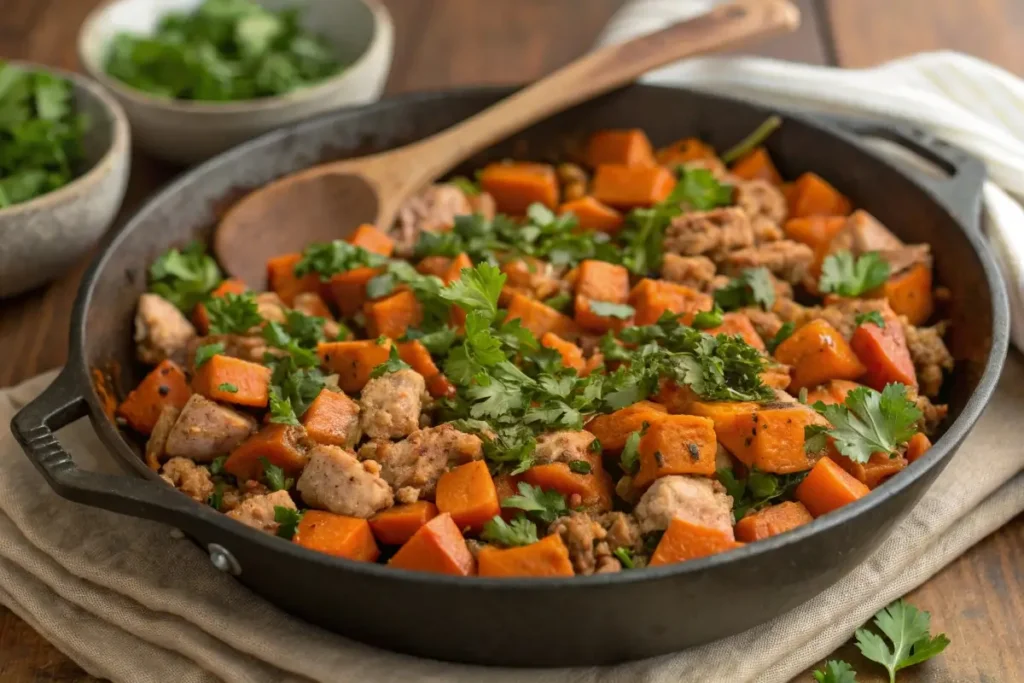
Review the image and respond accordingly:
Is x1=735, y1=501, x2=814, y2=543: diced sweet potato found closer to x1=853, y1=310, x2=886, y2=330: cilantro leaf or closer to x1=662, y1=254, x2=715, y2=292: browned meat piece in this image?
x1=853, y1=310, x2=886, y2=330: cilantro leaf

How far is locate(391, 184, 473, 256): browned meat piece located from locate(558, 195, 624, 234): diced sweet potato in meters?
0.37

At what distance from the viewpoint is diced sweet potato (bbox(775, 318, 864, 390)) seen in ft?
10.3

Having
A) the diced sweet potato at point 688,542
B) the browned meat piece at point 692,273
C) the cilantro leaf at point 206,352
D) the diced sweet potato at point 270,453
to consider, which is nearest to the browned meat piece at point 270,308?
the cilantro leaf at point 206,352

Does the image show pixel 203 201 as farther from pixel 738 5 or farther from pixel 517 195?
pixel 738 5

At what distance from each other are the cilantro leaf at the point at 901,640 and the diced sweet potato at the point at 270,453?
1474 mm

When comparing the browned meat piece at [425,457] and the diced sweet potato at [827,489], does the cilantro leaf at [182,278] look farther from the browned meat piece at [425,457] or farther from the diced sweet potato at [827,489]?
the diced sweet potato at [827,489]

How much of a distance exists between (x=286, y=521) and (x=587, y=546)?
28.5 inches

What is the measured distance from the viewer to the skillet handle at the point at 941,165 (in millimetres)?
3534

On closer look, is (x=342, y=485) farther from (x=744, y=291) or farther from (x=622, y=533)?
(x=744, y=291)

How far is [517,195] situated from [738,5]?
112 centimetres

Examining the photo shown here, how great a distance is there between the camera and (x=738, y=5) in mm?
4250

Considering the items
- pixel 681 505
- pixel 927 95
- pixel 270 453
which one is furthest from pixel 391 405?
pixel 927 95

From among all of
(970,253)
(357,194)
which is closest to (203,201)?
(357,194)

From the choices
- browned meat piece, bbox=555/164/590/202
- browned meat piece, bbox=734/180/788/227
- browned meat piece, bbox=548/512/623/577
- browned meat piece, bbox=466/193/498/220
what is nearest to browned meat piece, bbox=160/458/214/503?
browned meat piece, bbox=548/512/623/577
